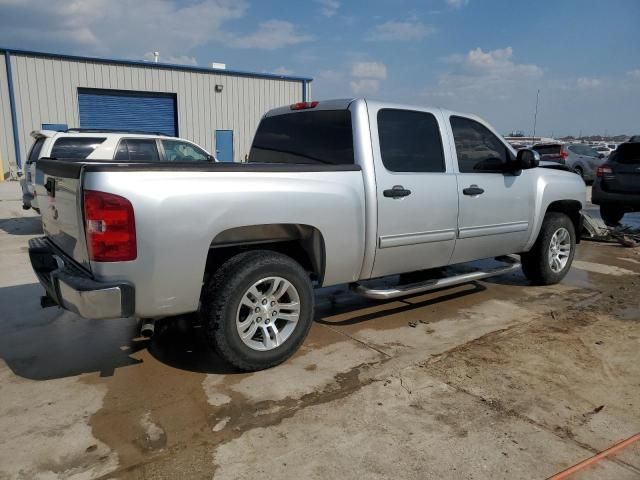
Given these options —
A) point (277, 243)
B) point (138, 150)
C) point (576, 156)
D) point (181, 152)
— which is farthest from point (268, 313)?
point (576, 156)

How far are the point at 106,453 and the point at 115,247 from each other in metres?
1.13

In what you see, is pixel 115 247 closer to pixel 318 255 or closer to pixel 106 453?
pixel 106 453

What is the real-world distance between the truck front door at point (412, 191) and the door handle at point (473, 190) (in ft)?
0.50

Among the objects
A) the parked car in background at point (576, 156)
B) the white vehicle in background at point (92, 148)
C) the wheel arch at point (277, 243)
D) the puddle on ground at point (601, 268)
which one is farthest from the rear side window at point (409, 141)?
the parked car in background at point (576, 156)

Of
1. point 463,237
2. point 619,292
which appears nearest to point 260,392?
point 463,237

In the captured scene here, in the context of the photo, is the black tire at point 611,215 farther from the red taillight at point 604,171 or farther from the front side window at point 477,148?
the front side window at point 477,148

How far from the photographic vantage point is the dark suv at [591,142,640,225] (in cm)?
1002

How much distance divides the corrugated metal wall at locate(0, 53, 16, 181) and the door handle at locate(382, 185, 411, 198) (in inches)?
695

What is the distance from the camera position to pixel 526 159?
5.14 metres

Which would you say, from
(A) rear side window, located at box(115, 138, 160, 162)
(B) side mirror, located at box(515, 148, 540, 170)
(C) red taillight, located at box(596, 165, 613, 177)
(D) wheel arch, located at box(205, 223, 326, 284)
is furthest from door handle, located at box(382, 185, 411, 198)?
(C) red taillight, located at box(596, 165, 613, 177)

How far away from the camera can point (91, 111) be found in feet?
63.0

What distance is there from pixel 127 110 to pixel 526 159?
711 inches

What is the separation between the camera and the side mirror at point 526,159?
5133 mm

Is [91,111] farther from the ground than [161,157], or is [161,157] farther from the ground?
[91,111]
